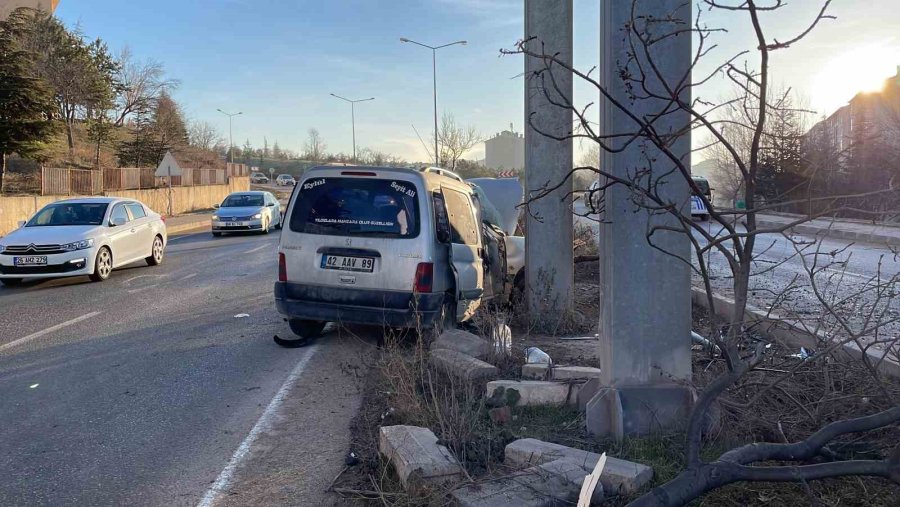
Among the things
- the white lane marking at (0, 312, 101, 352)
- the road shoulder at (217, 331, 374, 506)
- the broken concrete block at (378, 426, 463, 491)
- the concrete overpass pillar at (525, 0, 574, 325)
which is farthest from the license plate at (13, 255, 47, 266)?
the broken concrete block at (378, 426, 463, 491)

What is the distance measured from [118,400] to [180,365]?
1121 millimetres

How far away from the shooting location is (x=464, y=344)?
633 cm

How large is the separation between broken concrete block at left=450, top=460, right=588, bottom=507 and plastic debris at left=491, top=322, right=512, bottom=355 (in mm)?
2496

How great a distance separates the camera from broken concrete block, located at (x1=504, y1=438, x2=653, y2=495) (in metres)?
3.47

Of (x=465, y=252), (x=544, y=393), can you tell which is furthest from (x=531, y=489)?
(x=465, y=252)

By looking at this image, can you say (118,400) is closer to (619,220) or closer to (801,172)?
(619,220)

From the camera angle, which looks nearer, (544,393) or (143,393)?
(544,393)

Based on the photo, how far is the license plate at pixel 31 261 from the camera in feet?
39.0

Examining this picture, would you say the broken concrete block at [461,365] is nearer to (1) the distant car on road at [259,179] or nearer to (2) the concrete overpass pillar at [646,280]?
(2) the concrete overpass pillar at [646,280]

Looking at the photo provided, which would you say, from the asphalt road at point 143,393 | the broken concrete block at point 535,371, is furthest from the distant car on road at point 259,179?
the broken concrete block at point 535,371

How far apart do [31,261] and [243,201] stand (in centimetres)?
1452

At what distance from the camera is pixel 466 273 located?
25.2 ft

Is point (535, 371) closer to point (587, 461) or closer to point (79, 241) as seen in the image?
point (587, 461)

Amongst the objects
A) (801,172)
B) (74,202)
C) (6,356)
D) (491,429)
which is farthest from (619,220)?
(74,202)
